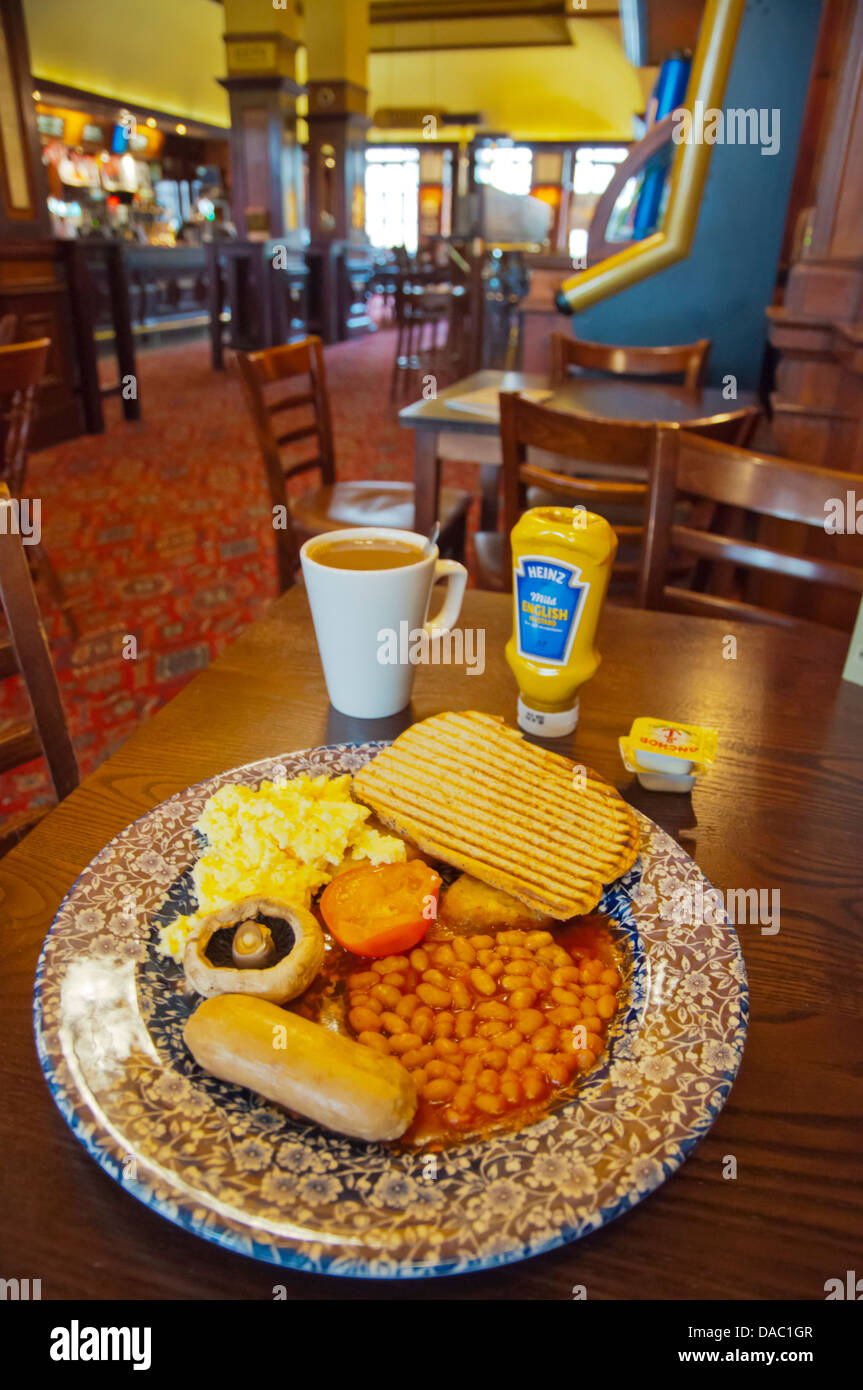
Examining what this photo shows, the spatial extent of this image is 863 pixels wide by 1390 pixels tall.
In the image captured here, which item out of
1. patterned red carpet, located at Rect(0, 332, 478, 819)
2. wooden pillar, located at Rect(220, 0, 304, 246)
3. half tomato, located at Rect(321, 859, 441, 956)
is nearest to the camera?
half tomato, located at Rect(321, 859, 441, 956)

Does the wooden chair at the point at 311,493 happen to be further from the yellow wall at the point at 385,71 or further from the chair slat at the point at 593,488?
the yellow wall at the point at 385,71

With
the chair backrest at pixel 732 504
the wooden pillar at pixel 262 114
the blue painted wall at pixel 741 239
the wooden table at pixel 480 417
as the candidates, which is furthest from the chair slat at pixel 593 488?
the wooden pillar at pixel 262 114

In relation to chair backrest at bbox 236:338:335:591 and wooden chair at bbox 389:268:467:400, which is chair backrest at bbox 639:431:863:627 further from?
wooden chair at bbox 389:268:467:400

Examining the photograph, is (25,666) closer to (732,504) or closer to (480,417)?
(732,504)

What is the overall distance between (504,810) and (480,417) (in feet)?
6.46

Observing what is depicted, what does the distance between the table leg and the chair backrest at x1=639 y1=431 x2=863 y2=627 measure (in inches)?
45.4

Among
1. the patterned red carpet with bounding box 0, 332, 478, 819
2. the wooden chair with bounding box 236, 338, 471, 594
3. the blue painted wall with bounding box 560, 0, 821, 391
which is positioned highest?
the blue painted wall with bounding box 560, 0, 821, 391

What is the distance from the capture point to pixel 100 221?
12016mm

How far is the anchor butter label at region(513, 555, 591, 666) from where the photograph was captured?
92 cm

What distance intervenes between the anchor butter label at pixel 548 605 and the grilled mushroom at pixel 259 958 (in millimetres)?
446

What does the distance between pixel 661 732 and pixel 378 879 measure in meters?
0.37

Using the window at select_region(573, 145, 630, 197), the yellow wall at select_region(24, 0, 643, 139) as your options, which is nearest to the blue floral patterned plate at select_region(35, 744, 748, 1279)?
the yellow wall at select_region(24, 0, 643, 139)

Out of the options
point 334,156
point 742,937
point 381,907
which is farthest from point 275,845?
point 334,156

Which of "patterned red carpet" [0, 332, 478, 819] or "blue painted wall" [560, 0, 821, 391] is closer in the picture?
"patterned red carpet" [0, 332, 478, 819]
